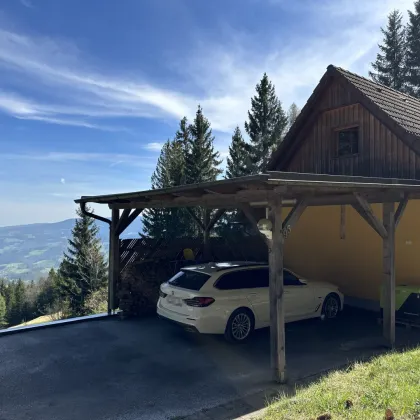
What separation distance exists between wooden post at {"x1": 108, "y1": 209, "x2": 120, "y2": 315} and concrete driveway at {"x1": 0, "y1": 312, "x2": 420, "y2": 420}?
1.11 meters

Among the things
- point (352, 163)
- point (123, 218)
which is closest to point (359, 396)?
point (123, 218)

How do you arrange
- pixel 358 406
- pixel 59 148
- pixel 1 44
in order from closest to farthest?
pixel 358 406
pixel 1 44
pixel 59 148

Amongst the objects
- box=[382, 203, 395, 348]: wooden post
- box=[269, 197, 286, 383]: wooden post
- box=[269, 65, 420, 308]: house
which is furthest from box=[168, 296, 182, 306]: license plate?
box=[269, 65, 420, 308]: house

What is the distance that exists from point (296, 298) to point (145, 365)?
3.49 meters

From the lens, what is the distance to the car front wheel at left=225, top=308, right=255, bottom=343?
23.4ft

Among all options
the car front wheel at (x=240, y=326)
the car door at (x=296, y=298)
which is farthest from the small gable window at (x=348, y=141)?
the car front wheel at (x=240, y=326)

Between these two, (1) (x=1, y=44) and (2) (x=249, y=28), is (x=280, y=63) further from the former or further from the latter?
(1) (x=1, y=44)

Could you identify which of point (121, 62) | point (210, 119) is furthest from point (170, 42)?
point (210, 119)

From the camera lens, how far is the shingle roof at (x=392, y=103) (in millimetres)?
9820

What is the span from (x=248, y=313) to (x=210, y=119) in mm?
26405

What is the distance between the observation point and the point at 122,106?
675 inches

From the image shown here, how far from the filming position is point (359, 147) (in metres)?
10.7

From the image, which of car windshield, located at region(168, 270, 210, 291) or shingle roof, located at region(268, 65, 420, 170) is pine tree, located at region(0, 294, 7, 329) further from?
car windshield, located at region(168, 270, 210, 291)

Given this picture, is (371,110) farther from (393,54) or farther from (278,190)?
(393,54)
